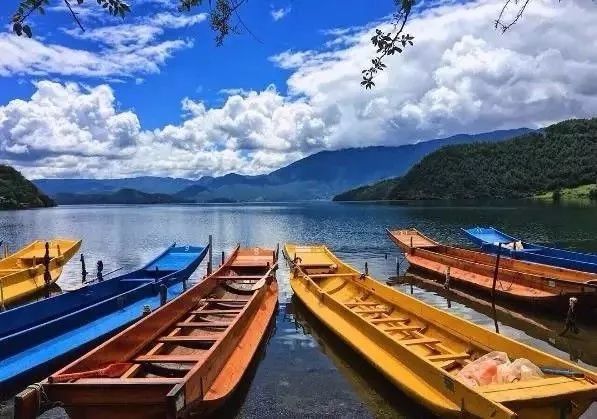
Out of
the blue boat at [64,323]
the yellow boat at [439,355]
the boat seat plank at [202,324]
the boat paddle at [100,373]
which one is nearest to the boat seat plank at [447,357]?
the yellow boat at [439,355]

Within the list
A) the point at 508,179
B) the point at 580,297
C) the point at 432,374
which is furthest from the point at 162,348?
the point at 508,179

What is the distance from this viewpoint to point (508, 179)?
185 meters

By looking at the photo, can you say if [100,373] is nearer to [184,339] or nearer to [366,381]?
[184,339]

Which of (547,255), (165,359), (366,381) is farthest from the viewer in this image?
(547,255)

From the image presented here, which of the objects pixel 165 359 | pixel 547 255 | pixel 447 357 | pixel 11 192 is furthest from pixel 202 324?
pixel 11 192

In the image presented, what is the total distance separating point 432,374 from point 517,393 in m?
1.85

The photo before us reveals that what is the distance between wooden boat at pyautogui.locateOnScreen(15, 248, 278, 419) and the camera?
27.7 ft

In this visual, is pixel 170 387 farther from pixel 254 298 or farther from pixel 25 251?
pixel 25 251

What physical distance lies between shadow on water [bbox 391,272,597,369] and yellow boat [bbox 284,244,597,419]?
5.27 meters

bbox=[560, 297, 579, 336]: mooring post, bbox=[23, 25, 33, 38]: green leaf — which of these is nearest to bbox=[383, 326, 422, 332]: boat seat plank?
bbox=[560, 297, 579, 336]: mooring post

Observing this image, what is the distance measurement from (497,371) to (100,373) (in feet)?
26.6

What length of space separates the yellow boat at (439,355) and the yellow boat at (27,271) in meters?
14.0

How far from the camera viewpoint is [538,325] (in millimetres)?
19344

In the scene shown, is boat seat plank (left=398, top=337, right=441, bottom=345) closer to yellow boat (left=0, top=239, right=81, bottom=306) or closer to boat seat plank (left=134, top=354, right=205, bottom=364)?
boat seat plank (left=134, top=354, right=205, bottom=364)
